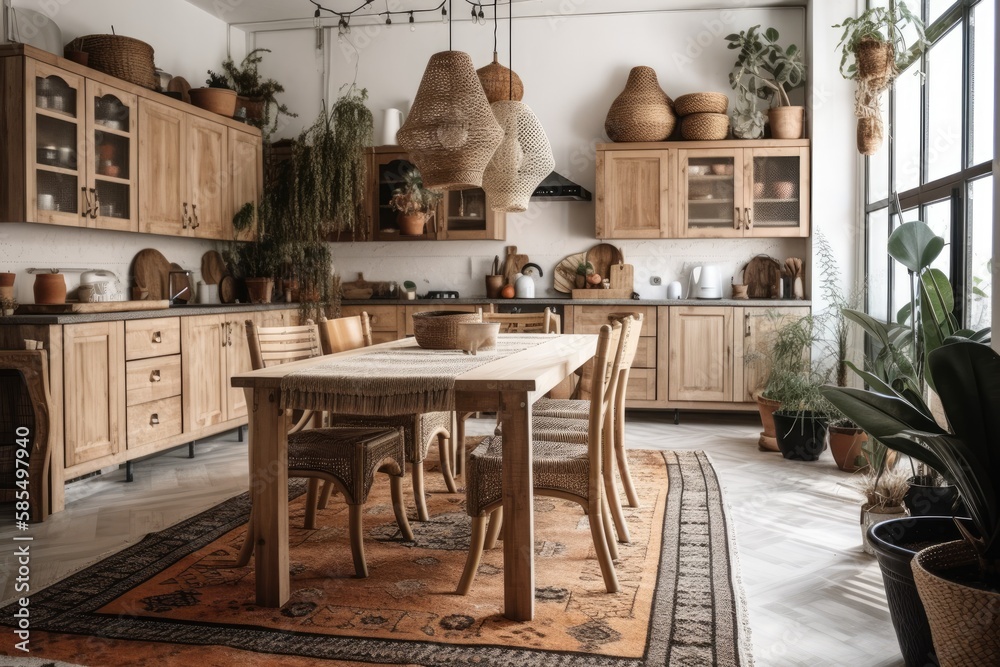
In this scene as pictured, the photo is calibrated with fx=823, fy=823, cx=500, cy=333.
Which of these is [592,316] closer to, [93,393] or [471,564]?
[93,393]

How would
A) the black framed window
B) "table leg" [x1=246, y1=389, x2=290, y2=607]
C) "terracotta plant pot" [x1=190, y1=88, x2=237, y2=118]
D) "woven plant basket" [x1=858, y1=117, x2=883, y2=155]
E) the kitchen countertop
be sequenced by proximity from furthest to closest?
"terracotta plant pot" [x1=190, y1=88, x2=237, y2=118], "woven plant basket" [x1=858, y1=117, x2=883, y2=155], the kitchen countertop, the black framed window, "table leg" [x1=246, y1=389, x2=290, y2=607]

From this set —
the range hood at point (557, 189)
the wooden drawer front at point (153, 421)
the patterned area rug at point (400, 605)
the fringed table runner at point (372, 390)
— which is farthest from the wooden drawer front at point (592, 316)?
the fringed table runner at point (372, 390)

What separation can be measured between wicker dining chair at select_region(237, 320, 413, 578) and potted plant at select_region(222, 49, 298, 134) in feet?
11.4

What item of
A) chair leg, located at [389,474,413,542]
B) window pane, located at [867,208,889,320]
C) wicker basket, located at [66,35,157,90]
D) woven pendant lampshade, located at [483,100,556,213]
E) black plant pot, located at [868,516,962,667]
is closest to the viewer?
black plant pot, located at [868,516,962,667]

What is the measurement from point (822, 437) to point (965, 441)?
118 inches

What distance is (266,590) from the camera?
2.51 m

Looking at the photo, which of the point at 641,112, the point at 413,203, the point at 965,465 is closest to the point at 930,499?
the point at 965,465

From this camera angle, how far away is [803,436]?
15.3 feet

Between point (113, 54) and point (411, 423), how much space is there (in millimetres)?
2941

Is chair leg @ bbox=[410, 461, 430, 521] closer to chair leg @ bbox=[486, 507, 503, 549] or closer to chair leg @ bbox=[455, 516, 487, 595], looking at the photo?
chair leg @ bbox=[486, 507, 503, 549]

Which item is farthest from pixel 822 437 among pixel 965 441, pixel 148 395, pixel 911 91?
pixel 148 395

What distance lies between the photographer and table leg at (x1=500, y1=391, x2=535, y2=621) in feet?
7.72

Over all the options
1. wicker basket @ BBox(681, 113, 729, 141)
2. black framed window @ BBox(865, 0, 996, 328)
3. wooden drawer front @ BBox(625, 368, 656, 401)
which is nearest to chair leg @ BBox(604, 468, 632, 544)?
black framed window @ BBox(865, 0, 996, 328)

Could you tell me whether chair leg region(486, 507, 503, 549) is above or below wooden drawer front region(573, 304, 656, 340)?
below
